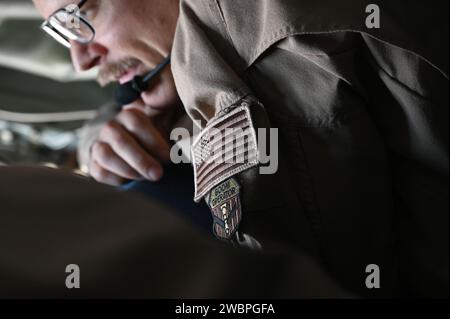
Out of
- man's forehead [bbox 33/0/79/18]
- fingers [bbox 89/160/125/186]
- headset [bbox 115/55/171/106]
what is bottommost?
fingers [bbox 89/160/125/186]

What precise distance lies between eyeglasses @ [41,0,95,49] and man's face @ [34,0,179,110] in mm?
11

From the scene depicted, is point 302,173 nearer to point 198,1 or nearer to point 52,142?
point 198,1

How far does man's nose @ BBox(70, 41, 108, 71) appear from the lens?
103cm

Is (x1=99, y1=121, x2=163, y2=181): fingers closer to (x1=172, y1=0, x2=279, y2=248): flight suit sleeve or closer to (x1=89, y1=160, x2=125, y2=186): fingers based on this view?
(x1=89, y1=160, x2=125, y2=186): fingers

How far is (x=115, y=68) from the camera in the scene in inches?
42.1

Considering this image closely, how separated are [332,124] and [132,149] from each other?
19.0 inches

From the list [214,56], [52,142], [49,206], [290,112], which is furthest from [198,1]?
[52,142]

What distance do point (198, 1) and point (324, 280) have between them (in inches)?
18.4

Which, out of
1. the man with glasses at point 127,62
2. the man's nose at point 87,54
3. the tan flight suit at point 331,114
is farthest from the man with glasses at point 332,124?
the man's nose at point 87,54

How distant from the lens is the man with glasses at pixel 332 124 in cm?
68

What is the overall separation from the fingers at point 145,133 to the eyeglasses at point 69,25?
0.67 feet

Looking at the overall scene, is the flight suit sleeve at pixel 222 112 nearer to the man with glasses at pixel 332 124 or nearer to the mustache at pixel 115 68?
the man with glasses at pixel 332 124

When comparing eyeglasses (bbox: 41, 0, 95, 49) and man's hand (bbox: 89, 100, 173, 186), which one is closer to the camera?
eyeglasses (bbox: 41, 0, 95, 49)

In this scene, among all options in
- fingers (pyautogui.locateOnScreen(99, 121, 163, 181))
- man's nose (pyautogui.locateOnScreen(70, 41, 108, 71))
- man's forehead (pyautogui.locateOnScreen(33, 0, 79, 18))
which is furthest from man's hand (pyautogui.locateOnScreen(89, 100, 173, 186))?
man's forehead (pyautogui.locateOnScreen(33, 0, 79, 18))
